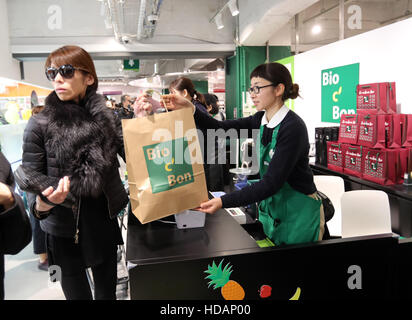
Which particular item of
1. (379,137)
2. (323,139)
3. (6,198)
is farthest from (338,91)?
(6,198)

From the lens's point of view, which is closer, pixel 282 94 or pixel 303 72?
pixel 282 94

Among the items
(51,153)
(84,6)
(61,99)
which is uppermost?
(84,6)

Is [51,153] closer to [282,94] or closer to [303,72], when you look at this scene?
[282,94]

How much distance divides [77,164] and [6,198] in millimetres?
707

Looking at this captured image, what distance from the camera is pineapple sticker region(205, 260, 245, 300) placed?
138 centimetres

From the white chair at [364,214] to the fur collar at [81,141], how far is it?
5.66 ft

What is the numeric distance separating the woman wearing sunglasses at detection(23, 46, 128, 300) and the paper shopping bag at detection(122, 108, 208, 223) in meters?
0.22

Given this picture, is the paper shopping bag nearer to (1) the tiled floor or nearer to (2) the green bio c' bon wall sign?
(1) the tiled floor

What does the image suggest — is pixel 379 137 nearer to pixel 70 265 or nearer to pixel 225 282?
pixel 225 282
